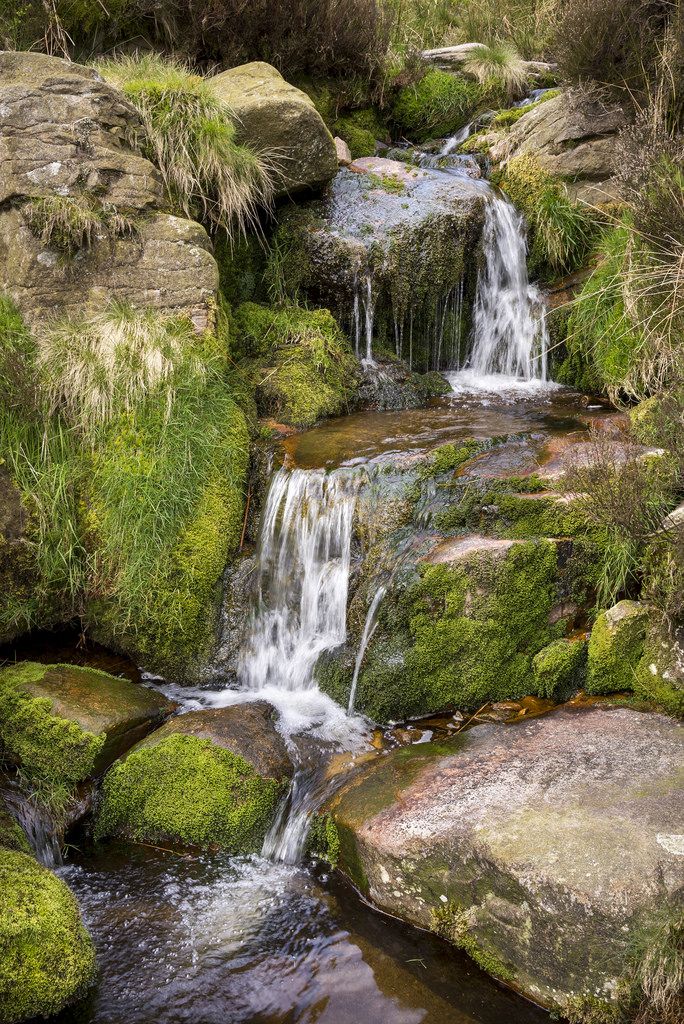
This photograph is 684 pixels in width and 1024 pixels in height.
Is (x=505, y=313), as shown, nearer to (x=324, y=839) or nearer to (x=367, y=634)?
(x=367, y=634)

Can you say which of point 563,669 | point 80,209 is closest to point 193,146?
point 80,209

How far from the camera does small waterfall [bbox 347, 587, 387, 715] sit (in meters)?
4.45

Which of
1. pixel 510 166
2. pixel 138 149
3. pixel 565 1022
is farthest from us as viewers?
pixel 510 166

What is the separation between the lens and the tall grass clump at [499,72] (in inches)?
382

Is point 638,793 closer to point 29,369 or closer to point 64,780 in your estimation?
point 64,780

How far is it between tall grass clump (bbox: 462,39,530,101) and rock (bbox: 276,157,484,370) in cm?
327

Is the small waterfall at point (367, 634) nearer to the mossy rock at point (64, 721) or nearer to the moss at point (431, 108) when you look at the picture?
the mossy rock at point (64, 721)

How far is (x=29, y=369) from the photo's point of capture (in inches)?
199

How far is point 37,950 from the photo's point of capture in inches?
117

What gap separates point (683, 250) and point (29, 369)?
4.23m

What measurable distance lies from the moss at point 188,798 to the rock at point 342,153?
5947 mm

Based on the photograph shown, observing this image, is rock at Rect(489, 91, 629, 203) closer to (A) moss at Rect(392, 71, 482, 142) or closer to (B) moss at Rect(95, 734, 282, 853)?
(A) moss at Rect(392, 71, 482, 142)

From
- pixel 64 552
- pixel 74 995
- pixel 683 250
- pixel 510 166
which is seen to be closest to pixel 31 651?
pixel 64 552

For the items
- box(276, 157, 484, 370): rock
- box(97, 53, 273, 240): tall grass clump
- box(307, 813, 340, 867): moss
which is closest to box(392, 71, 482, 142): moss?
box(276, 157, 484, 370): rock
